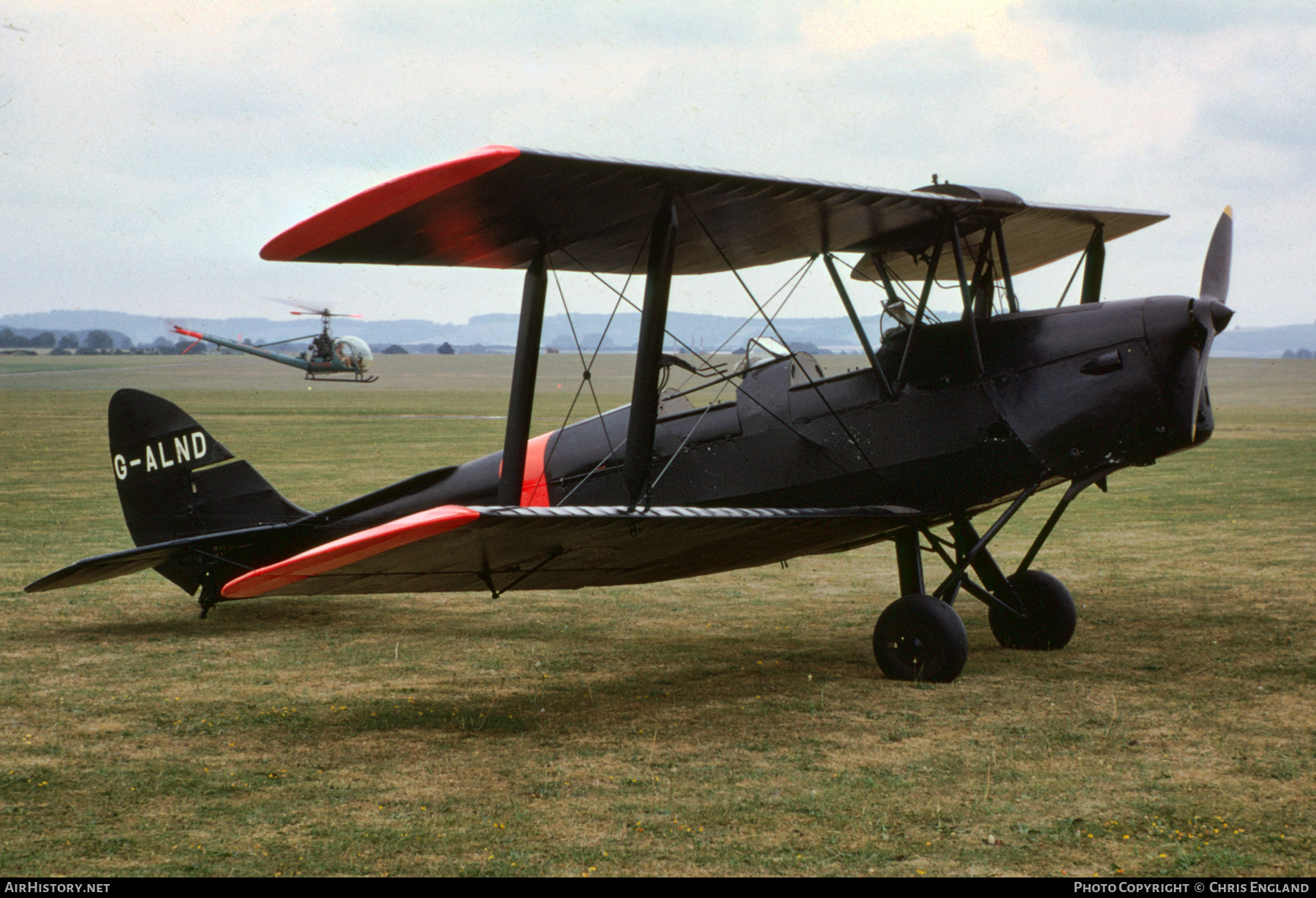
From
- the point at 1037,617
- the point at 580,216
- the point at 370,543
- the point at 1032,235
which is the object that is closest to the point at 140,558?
the point at 370,543

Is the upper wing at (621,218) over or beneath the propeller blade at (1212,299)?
over

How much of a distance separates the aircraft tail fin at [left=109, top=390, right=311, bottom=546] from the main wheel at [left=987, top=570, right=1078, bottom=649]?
5074 mm

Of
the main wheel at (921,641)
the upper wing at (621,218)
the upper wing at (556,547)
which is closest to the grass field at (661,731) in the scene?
the main wheel at (921,641)

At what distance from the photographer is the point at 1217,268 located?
23.6 feet

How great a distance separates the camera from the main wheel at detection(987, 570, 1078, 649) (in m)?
7.65

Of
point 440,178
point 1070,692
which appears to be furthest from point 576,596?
point 440,178

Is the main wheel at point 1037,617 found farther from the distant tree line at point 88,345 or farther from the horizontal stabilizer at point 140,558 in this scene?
the distant tree line at point 88,345

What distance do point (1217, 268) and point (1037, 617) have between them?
8.01ft

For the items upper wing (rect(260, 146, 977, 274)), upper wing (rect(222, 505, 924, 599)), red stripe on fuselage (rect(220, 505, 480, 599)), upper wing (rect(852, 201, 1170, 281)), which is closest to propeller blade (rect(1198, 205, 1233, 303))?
upper wing (rect(852, 201, 1170, 281))

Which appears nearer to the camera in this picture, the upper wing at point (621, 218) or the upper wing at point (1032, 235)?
the upper wing at point (621, 218)

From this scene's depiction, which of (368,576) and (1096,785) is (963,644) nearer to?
(1096,785)

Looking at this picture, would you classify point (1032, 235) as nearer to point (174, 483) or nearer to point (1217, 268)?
point (1217, 268)

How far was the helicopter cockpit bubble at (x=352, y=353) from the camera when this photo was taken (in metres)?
66.4

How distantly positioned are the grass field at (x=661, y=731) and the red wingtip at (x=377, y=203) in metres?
2.42
